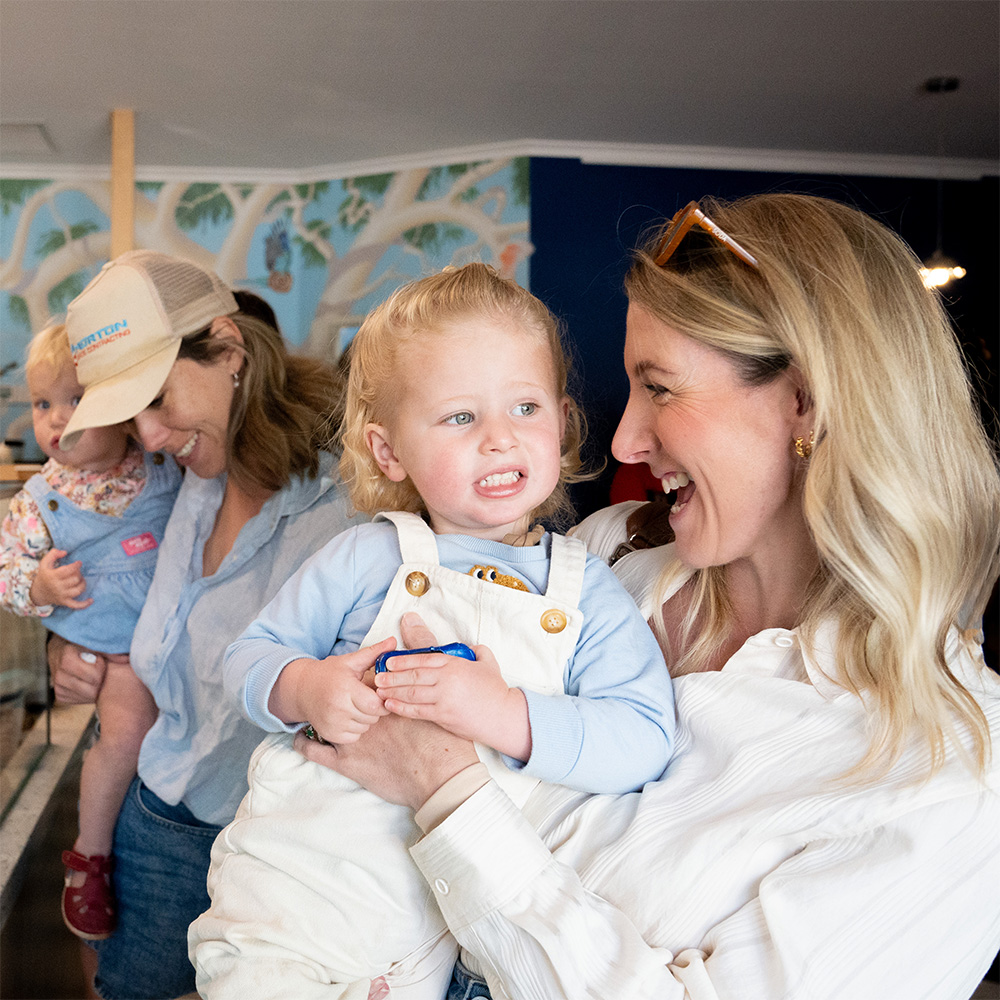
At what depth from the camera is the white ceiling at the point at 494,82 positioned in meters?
4.11

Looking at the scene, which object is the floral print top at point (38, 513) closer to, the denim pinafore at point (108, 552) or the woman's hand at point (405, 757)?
the denim pinafore at point (108, 552)

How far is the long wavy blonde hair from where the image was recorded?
1.20 m

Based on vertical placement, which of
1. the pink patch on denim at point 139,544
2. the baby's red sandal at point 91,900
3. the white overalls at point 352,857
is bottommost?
the baby's red sandal at point 91,900

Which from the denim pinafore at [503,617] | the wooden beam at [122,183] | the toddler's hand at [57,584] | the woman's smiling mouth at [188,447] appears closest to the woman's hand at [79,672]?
the toddler's hand at [57,584]

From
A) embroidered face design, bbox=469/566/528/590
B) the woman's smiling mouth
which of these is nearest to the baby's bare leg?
the woman's smiling mouth

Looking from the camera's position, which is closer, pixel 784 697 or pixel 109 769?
pixel 784 697

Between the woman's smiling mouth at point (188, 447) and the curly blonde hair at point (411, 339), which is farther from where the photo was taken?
the woman's smiling mouth at point (188, 447)

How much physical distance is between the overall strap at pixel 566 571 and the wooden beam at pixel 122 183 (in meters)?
4.26

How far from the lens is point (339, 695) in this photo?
4.01 ft

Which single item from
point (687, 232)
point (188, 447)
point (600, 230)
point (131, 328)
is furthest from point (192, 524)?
point (600, 230)

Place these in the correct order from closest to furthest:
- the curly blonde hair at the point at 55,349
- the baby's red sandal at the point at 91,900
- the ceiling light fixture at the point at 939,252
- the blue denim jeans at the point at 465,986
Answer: the blue denim jeans at the point at 465,986
the baby's red sandal at the point at 91,900
the curly blonde hair at the point at 55,349
the ceiling light fixture at the point at 939,252

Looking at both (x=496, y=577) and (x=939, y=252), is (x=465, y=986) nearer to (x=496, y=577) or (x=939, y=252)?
(x=496, y=577)

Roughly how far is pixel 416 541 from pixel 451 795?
39 cm

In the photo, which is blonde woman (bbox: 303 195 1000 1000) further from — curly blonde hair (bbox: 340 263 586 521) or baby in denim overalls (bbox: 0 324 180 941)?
baby in denim overalls (bbox: 0 324 180 941)
